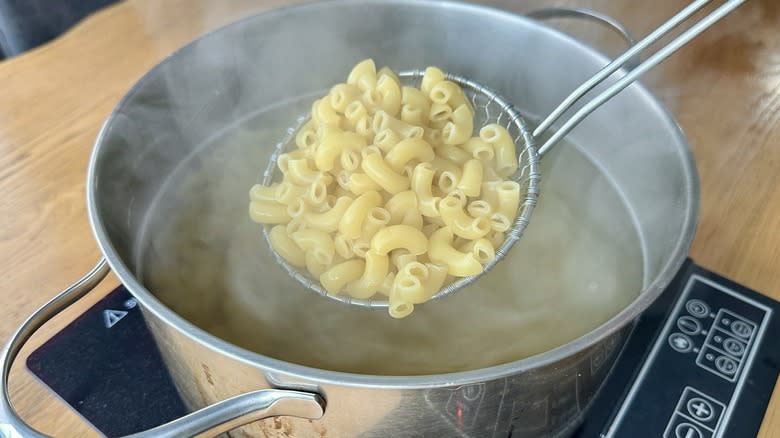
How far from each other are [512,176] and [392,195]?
0.16 metres

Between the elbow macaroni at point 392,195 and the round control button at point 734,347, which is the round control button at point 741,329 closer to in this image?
the round control button at point 734,347

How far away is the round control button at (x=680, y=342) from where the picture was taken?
68 cm

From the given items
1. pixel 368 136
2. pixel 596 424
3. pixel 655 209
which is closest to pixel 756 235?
pixel 655 209

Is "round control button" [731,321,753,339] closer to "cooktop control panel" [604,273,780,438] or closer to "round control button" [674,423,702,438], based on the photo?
"cooktop control panel" [604,273,780,438]

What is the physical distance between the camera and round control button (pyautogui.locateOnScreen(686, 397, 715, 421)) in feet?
2.06

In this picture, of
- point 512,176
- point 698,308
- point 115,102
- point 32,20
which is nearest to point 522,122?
point 512,176

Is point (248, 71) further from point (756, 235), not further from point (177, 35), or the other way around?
point (756, 235)

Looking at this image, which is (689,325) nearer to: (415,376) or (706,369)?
(706,369)

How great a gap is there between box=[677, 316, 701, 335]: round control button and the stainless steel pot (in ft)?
0.20

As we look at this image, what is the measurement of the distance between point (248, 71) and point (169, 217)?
225 millimetres

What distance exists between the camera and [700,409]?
63cm

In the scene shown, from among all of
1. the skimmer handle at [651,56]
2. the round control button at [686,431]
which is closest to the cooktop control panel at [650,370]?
the round control button at [686,431]

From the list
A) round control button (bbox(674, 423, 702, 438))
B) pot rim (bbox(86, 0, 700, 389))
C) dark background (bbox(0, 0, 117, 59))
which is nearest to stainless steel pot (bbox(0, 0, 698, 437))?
pot rim (bbox(86, 0, 700, 389))

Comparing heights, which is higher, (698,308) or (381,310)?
(698,308)
